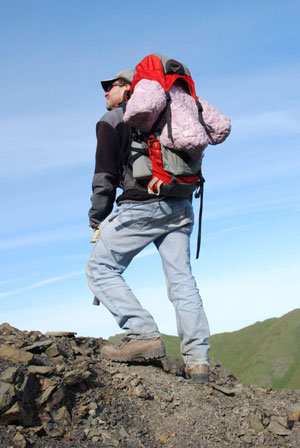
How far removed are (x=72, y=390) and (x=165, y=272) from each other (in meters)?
2.28

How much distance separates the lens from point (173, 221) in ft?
23.1

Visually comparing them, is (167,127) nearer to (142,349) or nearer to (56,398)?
(142,349)

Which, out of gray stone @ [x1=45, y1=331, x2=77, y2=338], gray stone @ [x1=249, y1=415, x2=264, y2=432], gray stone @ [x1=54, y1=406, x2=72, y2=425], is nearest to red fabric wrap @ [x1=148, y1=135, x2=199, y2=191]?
gray stone @ [x1=54, y1=406, x2=72, y2=425]

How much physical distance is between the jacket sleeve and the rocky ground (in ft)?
8.04

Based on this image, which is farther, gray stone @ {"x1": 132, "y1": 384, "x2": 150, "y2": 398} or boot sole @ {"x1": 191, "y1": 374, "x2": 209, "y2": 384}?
boot sole @ {"x1": 191, "y1": 374, "x2": 209, "y2": 384}

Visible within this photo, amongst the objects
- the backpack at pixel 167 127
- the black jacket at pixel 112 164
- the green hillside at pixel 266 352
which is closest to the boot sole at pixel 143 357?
the black jacket at pixel 112 164

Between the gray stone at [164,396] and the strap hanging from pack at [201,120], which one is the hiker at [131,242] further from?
the strap hanging from pack at [201,120]

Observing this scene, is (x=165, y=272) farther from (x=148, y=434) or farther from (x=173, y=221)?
(x=148, y=434)

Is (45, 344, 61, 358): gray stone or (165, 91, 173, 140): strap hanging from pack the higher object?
(165, 91, 173, 140): strap hanging from pack

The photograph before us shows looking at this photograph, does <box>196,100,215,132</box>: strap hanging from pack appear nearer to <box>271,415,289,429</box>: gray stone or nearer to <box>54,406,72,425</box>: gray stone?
<box>54,406,72,425</box>: gray stone

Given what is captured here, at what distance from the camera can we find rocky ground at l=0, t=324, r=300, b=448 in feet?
17.5

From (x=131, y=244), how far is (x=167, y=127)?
1.85 meters

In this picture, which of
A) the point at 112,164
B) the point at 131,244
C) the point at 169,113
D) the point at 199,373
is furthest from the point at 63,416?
the point at 169,113

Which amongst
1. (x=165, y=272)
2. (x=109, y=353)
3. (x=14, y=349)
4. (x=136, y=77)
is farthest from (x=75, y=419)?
(x=136, y=77)
